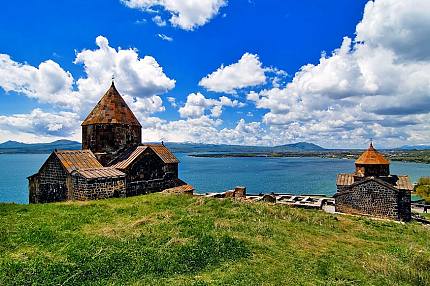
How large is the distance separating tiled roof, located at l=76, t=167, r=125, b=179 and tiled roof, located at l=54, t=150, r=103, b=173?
1020 mm

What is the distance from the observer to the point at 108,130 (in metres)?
24.2

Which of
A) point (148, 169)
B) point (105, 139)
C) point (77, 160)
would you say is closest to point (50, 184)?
point (77, 160)

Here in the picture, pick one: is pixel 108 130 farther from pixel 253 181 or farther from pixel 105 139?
pixel 253 181

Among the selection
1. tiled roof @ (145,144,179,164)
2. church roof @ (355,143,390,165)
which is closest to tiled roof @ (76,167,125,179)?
tiled roof @ (145,144,179,164)

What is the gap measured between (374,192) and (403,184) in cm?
296

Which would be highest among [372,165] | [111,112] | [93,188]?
[111,112]

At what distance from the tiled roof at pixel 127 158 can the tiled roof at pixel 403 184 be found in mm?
21678

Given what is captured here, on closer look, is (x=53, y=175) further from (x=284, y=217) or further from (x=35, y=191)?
(x=284, y=217)

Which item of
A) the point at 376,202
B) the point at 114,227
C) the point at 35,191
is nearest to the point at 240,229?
the point at 114,227

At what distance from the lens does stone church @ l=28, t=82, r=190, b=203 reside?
20.0 meters

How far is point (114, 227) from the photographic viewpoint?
43.2 ft

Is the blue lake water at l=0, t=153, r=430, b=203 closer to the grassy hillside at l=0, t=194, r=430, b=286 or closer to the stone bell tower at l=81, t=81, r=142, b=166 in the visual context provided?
the stone bell tower at l=81, t=81, r=142, b=166

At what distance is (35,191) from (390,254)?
22.2 meters

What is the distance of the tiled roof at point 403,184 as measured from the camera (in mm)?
26500
